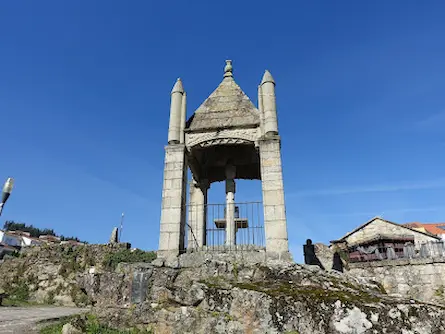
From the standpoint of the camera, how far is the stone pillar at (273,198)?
24.2 feet

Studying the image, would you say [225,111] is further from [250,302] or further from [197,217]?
[250,302]

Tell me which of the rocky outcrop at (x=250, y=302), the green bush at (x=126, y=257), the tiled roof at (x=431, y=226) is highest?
the tiled roof at (x=431, y=226)

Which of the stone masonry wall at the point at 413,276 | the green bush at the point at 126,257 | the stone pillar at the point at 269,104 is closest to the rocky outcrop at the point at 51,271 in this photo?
the green bush at the point at 126,257

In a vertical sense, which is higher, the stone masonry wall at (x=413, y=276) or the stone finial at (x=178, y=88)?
the stone finial at (x=178, y=88)

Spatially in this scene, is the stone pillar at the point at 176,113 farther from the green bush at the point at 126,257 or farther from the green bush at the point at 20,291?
the green bush at the point at 20,291

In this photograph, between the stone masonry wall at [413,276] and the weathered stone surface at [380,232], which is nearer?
the stone masonry wall at [413,276]

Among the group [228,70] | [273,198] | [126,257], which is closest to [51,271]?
[126,257]

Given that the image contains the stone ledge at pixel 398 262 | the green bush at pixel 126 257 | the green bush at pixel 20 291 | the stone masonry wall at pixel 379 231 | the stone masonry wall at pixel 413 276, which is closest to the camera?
the green bush at pixel 20 291

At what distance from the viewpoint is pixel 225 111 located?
31.8 ft

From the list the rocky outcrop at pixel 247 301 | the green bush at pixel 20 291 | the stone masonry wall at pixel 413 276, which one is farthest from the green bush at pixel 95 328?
the stone masonry wall at pixel 413 276

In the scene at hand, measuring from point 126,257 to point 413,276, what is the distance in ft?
69.4

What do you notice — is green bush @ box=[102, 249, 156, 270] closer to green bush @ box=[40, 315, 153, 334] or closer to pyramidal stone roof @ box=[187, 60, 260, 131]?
pyramidal stone roof @ box=[187, 60, 260, 131]

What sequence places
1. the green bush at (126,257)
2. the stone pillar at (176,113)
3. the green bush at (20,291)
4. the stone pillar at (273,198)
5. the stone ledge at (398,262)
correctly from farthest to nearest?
the green bush at (126,257) < the stone ledge at (398,262) < the green bush at (20,291) < the stone pillar at (176,113) < the stone pillar at (273,198)

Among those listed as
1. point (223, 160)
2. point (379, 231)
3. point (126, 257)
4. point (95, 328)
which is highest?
point (379, 231)
